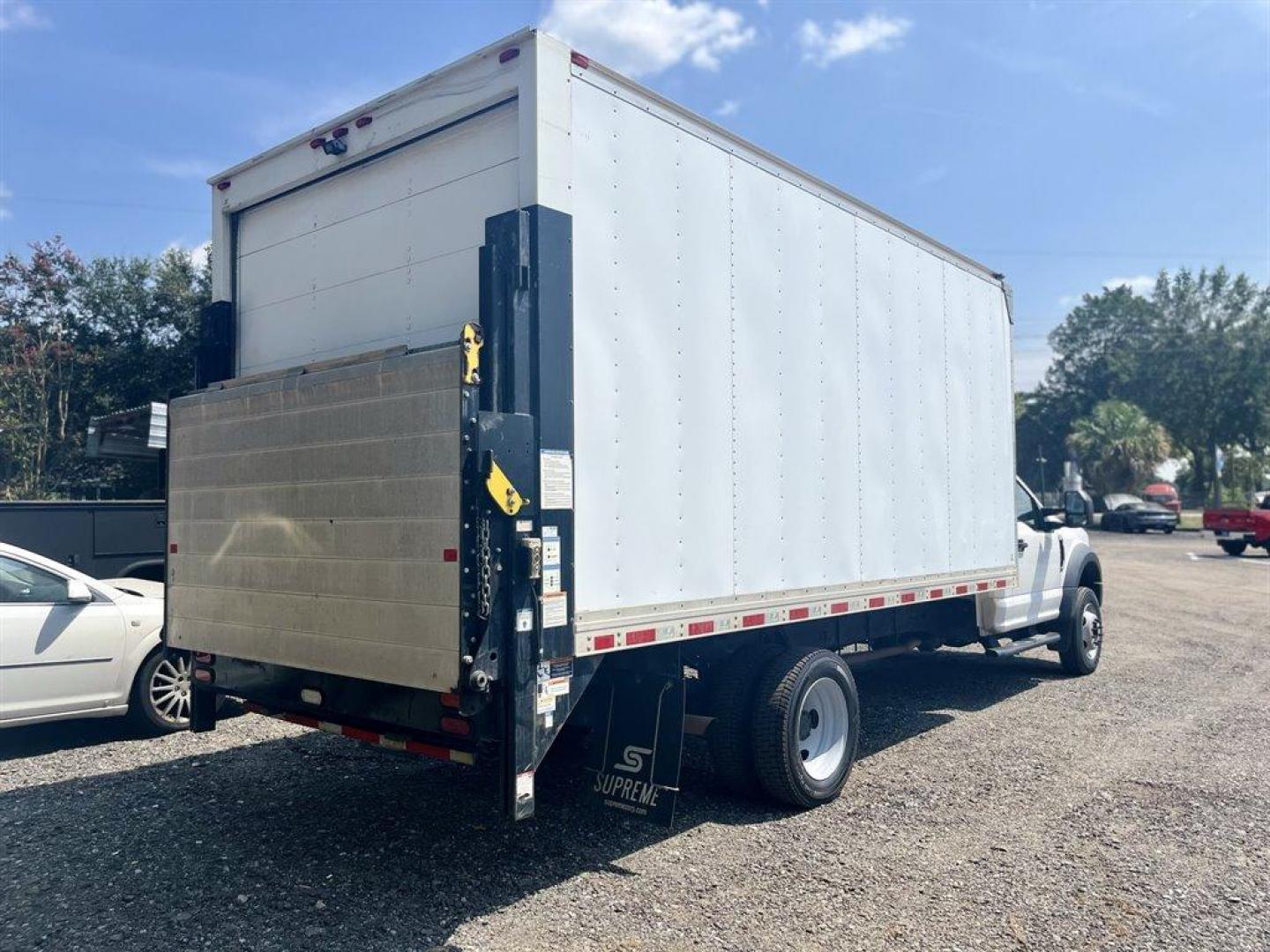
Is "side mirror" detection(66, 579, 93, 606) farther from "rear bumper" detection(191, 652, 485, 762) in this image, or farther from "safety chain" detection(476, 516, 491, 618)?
"safety chain" detection(476, 516, 491, 618)

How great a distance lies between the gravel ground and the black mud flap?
340 millimetres

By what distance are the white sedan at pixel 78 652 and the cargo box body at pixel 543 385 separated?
1.77m

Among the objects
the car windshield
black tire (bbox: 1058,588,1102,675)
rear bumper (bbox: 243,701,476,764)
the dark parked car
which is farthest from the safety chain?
the car windshield

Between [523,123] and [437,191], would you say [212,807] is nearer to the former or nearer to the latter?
[437,191]

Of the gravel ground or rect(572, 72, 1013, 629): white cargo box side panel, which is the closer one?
the gravel ground

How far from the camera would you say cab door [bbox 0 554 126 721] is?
614 cm

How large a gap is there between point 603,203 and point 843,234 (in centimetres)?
210

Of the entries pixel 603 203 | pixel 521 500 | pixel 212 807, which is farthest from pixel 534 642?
pixel 212 807

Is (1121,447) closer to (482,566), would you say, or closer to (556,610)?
(556,610)

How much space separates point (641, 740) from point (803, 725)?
54.2 inches

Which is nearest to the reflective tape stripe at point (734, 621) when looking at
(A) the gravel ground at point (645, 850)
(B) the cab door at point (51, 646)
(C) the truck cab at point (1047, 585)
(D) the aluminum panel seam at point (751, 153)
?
(A) the gravel ground at point (645, 850)

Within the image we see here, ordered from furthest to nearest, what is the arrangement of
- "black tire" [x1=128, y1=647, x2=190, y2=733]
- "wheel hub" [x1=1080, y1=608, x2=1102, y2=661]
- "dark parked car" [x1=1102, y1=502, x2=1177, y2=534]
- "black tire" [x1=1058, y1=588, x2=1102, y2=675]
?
"dark parked car" [x1=1102, y1=502, x2=1177, y2=534] → "wheel hub" [x1=1080, y1=608, x2=1102, y2=661] → "black tire" [x1=1058, y1=588, x2=1102, y2=675] → "black tire" [x1=128, y1=647, x2=190, y2=733]

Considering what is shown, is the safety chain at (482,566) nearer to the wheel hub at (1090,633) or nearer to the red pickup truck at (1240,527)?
the wheel hub at (1090,633)

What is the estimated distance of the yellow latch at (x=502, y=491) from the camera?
146 inches
